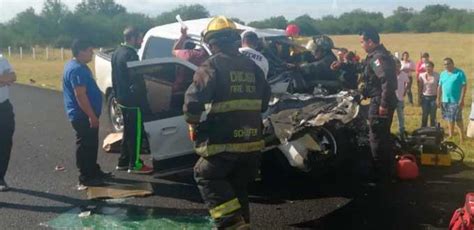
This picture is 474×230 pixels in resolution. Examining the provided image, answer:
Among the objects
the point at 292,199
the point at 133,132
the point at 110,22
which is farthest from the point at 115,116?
the point at 110,22

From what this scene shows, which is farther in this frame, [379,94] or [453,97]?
[453,97]

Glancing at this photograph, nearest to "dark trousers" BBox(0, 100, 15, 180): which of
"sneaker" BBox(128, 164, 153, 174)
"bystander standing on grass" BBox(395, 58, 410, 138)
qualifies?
"sneaker" BBox(128, 164, 153, 174)

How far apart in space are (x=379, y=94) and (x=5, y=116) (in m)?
4.01

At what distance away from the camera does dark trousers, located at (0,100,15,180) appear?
609 centimetres

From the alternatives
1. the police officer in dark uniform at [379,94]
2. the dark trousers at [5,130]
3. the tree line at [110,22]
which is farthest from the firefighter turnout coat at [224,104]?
the tree line at [110,22]

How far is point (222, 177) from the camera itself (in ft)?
13.4

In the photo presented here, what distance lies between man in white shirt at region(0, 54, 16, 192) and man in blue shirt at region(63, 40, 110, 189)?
591 mm

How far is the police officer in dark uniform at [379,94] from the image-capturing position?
20.2 feet

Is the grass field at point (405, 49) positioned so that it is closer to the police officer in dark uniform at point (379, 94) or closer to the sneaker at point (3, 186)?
the sneaker at point (3, 186)

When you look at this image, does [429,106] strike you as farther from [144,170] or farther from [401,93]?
[144,170]

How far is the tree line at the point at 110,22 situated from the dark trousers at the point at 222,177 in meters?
16.5

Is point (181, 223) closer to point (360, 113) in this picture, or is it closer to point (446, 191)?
point (360, 113)

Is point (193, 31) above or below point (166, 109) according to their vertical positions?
above

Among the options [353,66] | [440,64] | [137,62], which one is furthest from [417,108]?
Result: [440,64]
